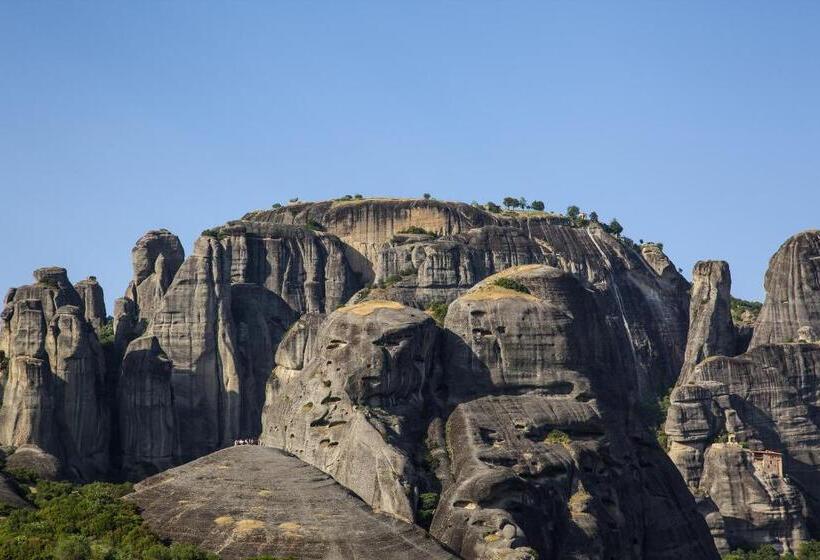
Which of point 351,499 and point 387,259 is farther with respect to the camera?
point 387,259

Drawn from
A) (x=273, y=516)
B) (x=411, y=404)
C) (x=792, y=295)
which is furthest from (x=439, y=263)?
(x=273, y=516)

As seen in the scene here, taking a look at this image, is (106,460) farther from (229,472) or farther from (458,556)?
(458,556)

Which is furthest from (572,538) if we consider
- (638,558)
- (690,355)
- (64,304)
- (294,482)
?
(690,355)

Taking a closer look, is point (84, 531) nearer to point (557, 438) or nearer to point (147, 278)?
point (557, 438)

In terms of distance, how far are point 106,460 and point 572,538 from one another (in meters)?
48.8

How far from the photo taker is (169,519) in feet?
363

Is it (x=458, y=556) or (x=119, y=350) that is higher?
(x=119, y=350)

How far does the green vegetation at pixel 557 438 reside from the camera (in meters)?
122

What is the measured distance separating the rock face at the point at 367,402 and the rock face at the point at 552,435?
8.28 ft

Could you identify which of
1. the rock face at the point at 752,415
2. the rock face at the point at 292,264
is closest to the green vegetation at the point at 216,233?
the rock face at the point at 292,264

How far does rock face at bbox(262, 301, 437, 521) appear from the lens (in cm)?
11475

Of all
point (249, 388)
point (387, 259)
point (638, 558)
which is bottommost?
point (638, 558)

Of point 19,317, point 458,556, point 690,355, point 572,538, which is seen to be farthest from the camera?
point 690,355

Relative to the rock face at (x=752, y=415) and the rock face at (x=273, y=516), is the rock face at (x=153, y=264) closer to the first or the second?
the rock face at (x=752, y=415)
